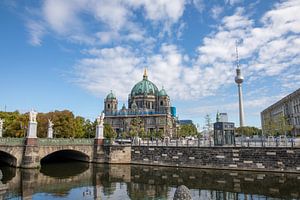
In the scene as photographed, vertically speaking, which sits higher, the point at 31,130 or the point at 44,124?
the point at 44,124

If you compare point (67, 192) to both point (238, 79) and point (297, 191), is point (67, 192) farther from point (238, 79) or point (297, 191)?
point (238, 79)

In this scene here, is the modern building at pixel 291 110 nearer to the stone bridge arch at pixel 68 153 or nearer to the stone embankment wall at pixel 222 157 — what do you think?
the stone embankment wall at pixel 222 157

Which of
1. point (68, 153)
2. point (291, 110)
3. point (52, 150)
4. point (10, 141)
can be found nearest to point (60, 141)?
point (52, 150)

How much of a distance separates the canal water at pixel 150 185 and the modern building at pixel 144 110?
102195 mm

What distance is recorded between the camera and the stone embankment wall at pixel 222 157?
1382 inches

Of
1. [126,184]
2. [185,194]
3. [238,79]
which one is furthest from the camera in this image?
[238,79]

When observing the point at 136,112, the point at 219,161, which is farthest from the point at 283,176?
the point at 136,112

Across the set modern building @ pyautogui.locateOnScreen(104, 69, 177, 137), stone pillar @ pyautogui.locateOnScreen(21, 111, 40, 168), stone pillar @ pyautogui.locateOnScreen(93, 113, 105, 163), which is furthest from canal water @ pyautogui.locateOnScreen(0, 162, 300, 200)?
modern building @ pyautogui.locateOnScreen(104, 69, 177, 137)

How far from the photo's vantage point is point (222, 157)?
39.5 m

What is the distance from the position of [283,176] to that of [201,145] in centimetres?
1318

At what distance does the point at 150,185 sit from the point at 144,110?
117 m

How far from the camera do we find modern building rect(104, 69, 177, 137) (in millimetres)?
141375

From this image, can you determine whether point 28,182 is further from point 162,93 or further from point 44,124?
point 162,93

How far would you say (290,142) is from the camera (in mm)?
37438
